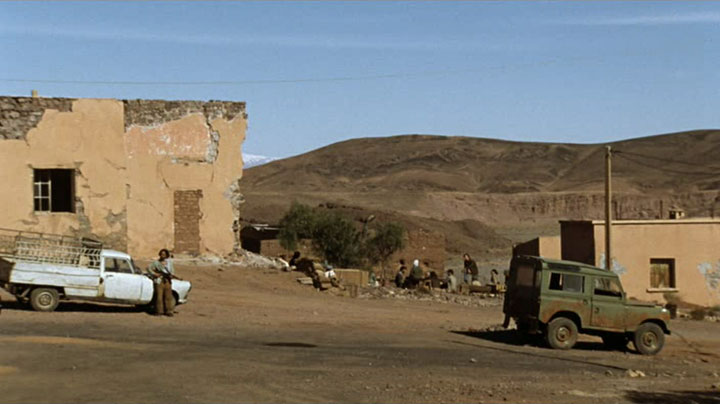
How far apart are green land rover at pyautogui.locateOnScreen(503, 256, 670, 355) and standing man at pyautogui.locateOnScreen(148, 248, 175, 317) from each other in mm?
8003

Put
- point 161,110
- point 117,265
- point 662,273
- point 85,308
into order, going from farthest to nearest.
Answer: point 662,273, point 161,110, point 85,308, point 117,265

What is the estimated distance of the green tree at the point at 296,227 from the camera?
161 ft

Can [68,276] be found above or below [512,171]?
below

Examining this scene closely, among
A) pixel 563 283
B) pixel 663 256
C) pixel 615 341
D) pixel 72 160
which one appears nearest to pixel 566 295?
pixel 563 283

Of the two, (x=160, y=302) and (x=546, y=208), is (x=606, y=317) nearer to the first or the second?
(x=160, y=302)

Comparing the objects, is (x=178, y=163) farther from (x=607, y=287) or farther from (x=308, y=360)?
(x=308, y=360)

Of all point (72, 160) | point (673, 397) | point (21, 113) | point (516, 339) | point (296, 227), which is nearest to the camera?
point (673, 397)

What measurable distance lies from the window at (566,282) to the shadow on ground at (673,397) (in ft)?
19.7

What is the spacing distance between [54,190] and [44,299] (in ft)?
39.5

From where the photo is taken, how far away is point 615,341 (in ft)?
79.0

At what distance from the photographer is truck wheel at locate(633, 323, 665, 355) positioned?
2323cm

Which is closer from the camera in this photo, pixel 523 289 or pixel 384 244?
pixel 523 289

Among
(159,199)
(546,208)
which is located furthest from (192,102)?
(546,208)

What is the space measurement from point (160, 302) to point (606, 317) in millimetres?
10396
